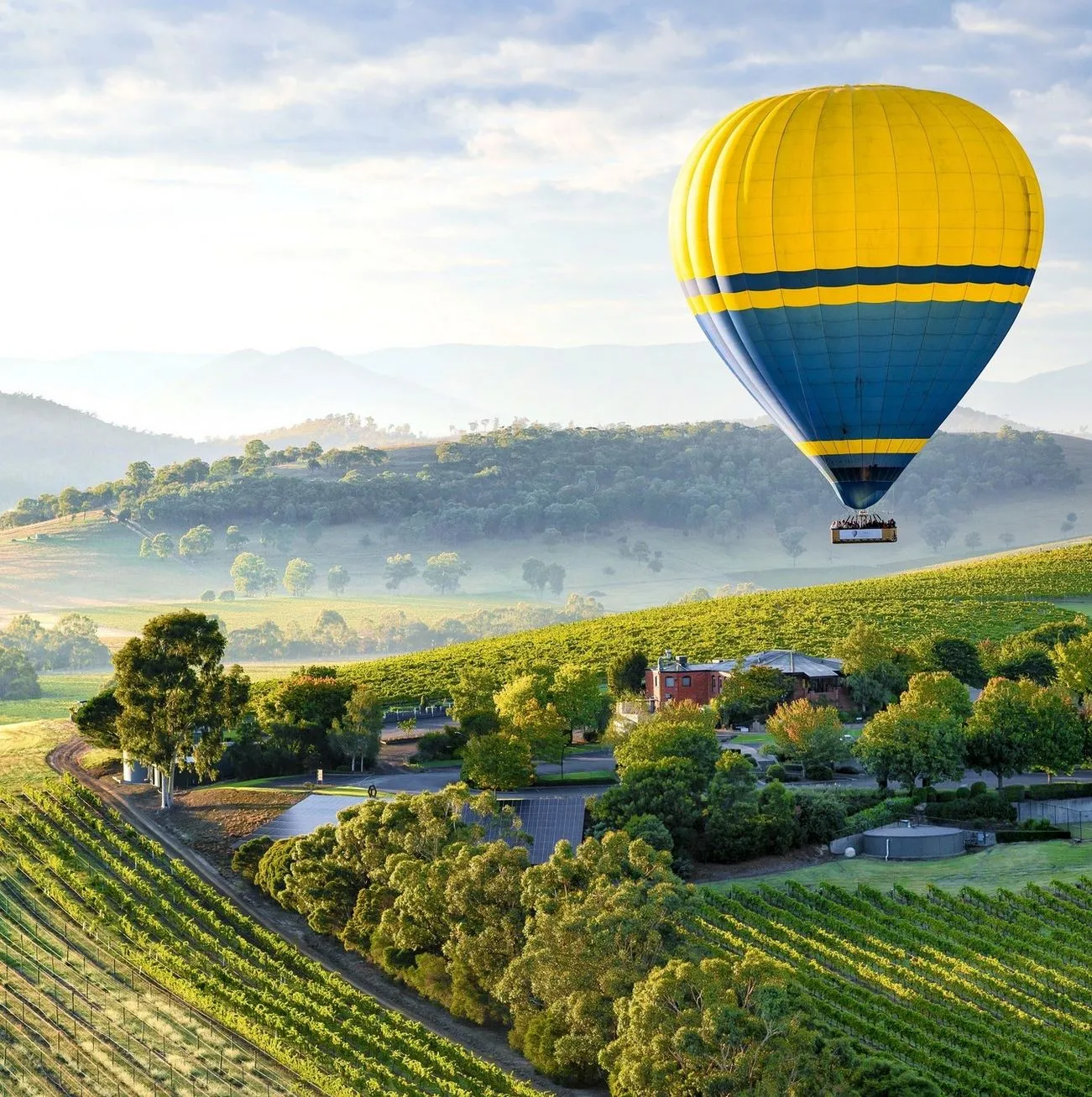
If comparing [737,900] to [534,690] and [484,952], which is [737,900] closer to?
[484,952]

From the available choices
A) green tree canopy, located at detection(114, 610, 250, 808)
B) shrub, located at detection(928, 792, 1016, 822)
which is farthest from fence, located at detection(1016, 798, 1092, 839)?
green tree canopy, located at detection(114, 610, 250, 808)

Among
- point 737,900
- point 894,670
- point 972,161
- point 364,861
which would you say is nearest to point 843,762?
point 894,670

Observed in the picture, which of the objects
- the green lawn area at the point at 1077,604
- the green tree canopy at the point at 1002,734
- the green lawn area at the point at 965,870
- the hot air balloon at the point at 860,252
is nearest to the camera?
the hot air balloon at the point at 860,252

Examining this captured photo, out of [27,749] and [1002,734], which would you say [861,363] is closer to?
[1002,734]

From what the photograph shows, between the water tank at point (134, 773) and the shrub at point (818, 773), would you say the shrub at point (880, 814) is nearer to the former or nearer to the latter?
the shrub at point (818, 773)

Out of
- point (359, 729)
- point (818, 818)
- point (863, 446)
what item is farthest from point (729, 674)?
point (863, 446)

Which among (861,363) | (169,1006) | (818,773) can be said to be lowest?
(169,1006)

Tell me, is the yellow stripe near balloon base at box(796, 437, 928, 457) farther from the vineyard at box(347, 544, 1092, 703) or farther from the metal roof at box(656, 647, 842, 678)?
the vineyard at box(347, 544, 1092, 703)

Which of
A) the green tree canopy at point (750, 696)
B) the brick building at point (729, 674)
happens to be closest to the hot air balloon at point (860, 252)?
the green tree canopy at point (750, 696)
